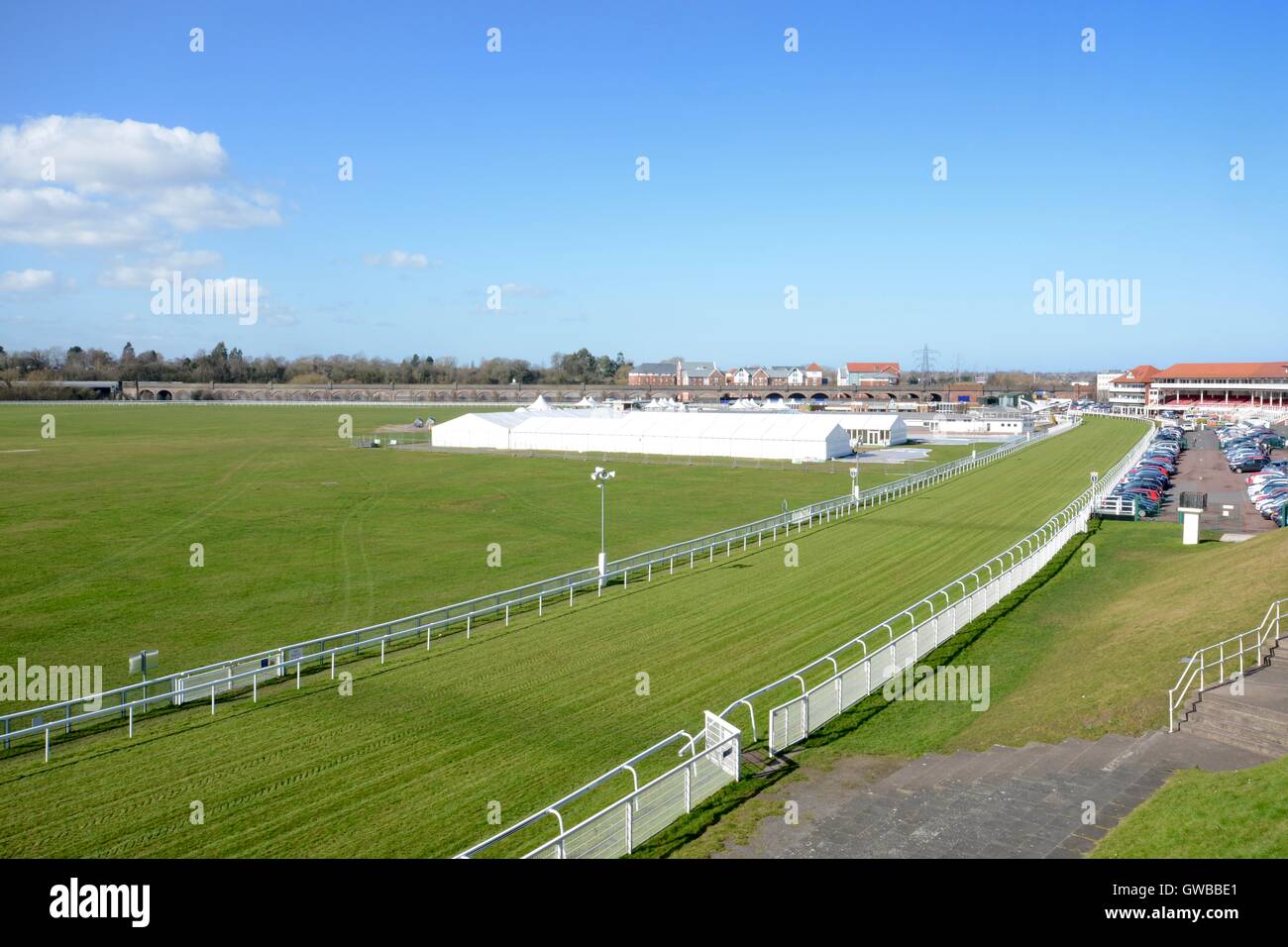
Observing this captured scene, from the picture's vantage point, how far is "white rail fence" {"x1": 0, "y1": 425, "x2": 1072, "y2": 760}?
47.8ft

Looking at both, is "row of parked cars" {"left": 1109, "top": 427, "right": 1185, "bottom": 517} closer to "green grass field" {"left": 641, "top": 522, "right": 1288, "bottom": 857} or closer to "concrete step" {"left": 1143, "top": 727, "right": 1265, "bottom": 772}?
"green grass field" {"left": 641, "top": 522, "right": 1288, "bottom": 857}

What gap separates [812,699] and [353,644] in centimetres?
1004

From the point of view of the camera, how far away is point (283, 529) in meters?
34.0

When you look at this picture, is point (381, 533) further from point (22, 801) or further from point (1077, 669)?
point (1077, 669)

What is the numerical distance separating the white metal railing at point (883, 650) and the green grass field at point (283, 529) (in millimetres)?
11024

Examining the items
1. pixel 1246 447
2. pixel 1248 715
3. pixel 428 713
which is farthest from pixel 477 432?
pixel 1248 715

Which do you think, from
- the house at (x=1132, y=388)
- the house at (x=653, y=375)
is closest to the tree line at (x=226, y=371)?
the house at (x=653, y=375)

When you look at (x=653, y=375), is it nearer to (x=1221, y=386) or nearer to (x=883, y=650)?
(x=1221, y=386)

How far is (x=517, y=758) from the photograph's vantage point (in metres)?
13.1

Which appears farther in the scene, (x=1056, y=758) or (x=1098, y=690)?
(x=1098, y=690)

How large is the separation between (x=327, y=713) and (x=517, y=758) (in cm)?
414

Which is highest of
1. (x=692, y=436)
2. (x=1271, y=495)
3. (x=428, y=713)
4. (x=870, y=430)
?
(x=870, y=430)

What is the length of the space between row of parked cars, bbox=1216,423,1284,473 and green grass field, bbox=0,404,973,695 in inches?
678

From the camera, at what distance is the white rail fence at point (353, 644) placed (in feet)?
47.8
